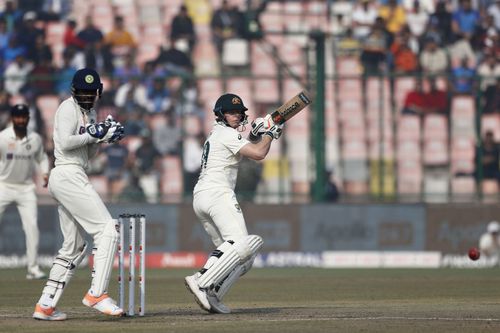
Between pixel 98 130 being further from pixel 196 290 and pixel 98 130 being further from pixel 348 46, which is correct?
pixel 348 46

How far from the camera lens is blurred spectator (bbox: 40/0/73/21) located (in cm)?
2398

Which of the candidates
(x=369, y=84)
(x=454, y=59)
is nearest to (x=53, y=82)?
(x=369, y=84)

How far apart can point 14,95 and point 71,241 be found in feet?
39.9

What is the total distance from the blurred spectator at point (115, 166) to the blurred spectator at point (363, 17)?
18.4 ft

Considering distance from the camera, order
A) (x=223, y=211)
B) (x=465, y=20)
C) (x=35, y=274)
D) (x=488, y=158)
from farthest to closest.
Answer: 1. (x=465, y=20)
2. (x=488, y=158)
3. (x=35, y=274)
4. (x=223, y=211)

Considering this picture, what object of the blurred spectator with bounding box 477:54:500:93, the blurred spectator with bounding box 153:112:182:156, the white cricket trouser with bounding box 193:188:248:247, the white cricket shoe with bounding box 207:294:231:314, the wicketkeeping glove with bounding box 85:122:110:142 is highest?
the blurred spectator with bounding box 477:54:500:93

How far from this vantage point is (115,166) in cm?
2081

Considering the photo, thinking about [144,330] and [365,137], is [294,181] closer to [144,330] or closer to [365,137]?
[365,137]

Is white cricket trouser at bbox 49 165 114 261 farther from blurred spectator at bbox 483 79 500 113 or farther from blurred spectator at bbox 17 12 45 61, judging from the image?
blurred spectator at bbox 17 12 45 61

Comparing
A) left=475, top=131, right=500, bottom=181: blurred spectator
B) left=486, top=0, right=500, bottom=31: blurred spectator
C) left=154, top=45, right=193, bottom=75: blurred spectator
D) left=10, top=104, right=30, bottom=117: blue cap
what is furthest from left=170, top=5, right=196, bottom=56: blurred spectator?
left=10, top=104, right=30, bottom=117: blue cap

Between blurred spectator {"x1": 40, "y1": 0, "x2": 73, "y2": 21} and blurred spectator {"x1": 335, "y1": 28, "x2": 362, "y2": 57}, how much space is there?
5.76 m

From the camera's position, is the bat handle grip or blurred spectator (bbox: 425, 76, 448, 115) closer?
the bat handle grip

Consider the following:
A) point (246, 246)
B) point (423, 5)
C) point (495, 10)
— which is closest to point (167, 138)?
point (423, 5)

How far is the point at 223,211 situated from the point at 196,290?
72 centimetres
